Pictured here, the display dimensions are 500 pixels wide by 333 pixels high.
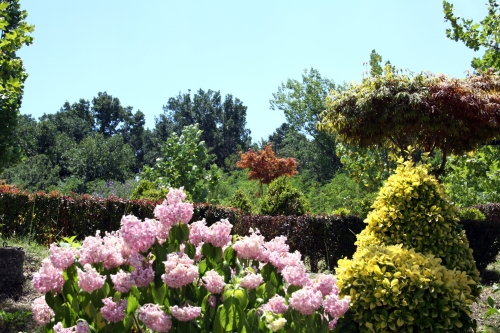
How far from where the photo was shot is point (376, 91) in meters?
10.8

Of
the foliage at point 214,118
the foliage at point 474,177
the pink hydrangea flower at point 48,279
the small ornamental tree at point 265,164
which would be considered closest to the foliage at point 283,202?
the foliage at point 474,177

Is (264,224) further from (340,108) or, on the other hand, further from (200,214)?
(340,108)

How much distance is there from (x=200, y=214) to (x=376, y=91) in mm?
4315

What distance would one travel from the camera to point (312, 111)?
33.5 meters

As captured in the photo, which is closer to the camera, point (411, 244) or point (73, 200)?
point (411, 244)

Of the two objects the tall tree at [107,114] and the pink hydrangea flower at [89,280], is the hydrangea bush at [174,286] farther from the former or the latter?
the tall tree at [107,114]

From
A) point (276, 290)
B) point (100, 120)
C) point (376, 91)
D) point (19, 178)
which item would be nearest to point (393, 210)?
point (276, 290)

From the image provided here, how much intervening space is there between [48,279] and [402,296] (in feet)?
7.03

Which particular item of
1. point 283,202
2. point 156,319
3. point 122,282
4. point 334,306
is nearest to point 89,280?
point 122,282

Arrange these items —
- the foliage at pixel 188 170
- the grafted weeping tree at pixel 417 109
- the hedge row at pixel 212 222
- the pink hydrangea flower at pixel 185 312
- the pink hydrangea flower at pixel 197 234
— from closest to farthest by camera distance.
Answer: the pink hydrangea flower at pixel 185 312 → the pink hydrangea flower at pixel 197 234 → the hedge row at pixel 212 222 → the grafted weeping tree at pixel 417 109 → the foliage at pixel 188 170

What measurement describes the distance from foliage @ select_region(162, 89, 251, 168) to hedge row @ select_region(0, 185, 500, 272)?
31940mm

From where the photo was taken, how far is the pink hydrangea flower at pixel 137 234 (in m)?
2.76

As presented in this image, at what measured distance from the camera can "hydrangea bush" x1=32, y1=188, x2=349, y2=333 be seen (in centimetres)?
261

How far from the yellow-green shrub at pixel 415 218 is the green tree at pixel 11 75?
5.07 m
